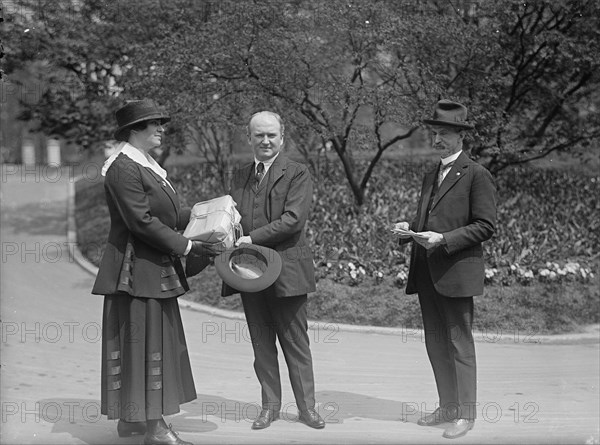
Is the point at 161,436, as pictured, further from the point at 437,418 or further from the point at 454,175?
the point at 454,175

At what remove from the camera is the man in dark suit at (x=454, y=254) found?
18.3ft

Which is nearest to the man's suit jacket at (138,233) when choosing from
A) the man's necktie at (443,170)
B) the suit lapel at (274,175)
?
the suit lapel at (274,175)

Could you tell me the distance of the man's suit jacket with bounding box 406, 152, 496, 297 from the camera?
5.55 meters

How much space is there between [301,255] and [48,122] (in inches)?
452

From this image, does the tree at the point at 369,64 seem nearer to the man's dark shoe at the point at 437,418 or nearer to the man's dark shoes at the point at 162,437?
the man's dark shoe at the point at 437,418

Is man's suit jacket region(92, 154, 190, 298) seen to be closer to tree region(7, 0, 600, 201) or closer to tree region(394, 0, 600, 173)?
tree region(7, 0, 600, 201)

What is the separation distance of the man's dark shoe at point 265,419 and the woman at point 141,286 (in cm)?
55

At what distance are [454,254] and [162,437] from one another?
2069 millimetres

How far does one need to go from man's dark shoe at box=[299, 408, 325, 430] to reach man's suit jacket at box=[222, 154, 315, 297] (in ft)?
2.53

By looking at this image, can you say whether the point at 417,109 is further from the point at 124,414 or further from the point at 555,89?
the point at 124,414

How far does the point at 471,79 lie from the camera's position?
468 inches

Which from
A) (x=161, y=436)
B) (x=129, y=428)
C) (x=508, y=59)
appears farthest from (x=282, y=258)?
(x=508, y=59)

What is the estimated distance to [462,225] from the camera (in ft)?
18.6

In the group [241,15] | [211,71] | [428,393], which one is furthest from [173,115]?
[428,393]
